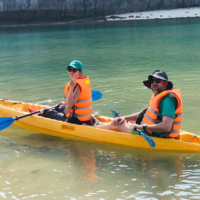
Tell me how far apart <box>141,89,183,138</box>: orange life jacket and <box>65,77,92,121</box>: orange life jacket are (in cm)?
109

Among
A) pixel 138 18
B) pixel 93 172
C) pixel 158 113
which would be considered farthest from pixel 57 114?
pixel 138 18

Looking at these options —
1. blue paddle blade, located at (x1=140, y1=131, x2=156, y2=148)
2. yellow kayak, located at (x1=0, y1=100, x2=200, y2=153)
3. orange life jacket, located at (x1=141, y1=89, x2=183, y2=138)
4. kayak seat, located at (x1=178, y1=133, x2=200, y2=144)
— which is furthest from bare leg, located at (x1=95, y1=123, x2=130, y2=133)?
kayak seat, located at (x1=178, y1=133, x2=200, y2=144)

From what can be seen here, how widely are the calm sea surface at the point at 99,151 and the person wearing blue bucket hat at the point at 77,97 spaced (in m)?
0.44

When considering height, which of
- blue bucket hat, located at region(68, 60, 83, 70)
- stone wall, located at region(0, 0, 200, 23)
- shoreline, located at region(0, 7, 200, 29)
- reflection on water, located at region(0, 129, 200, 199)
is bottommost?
reflection on water, located at region(0, 129, 200, 199)

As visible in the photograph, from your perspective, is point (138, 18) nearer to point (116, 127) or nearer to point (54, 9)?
point (54, 9)

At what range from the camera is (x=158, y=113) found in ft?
16.1

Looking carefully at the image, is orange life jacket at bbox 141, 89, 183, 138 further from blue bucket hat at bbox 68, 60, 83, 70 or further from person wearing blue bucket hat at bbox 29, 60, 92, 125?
blue bucket hat at bbox 68, 60, 83, 70

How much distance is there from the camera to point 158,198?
13.8 feet

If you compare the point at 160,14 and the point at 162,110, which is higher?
the point at 160,14

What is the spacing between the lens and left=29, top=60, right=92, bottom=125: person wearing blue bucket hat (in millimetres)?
5570

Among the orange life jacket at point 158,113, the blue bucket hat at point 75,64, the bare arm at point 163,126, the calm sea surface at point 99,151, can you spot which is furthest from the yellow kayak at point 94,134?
the blue bucket hat at point 75,64

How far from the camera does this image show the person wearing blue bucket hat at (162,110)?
470cm

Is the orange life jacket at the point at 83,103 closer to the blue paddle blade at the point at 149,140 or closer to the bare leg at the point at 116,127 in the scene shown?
the bare leg at the point at 116,127

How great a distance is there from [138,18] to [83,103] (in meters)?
30.3
